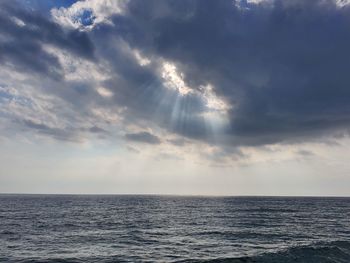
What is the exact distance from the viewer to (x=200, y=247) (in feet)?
121

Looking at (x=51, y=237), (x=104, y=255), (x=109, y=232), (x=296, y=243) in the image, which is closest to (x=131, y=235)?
(x=109, y=232)

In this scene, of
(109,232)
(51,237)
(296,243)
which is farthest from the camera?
(109,232)

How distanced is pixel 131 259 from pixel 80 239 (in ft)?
43.7

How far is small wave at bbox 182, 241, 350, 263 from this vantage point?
3030 cm

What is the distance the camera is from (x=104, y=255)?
32.6m

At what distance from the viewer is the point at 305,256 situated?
32.3 metres

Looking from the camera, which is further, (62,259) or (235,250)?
(235,250)

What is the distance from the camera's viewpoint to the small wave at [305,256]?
30.3m

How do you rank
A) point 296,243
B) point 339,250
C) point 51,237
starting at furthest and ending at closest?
point 51,237 → point 296,243 → point 339,250

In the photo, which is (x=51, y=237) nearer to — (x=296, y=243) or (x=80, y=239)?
(x=80, y=239)

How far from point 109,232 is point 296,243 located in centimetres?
2527

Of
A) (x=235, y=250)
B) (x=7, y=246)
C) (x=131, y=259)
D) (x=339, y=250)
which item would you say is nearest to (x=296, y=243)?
(x=339, y=250)

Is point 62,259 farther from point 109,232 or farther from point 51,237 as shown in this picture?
point 109,232

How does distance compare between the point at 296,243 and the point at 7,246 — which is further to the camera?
the point at 296,243
